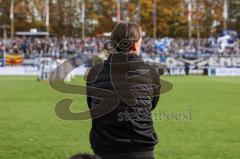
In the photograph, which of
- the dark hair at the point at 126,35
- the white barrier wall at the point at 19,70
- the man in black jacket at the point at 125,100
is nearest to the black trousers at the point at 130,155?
the man in black jacket at the point at 125,100

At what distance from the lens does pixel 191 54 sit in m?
54.6

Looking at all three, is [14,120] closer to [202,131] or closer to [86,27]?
[202,131]

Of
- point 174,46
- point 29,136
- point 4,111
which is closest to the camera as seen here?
point 29,136

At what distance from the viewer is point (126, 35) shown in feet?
15.5

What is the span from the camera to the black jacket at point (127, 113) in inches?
182

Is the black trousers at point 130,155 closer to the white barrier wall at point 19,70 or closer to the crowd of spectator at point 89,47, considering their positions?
the white barrier wall at point 19,70

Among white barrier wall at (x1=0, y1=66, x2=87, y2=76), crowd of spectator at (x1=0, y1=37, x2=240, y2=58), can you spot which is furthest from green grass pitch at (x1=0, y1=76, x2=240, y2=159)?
crowd of spectator at (x1=0, y1=37, x2=240, y2=58)

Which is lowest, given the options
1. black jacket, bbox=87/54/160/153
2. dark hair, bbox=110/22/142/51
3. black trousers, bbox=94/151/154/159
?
black trousers, bbox=94/151/154/159

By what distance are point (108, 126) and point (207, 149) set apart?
21.8 feet

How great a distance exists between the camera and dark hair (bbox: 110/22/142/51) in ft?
15.5

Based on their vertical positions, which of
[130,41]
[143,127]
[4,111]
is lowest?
[4,111]

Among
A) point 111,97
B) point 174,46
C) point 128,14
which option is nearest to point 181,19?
point 128,14

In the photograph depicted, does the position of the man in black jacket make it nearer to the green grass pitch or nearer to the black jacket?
the black jacket

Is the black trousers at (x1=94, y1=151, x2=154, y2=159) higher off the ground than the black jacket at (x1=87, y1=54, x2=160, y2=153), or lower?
lower
